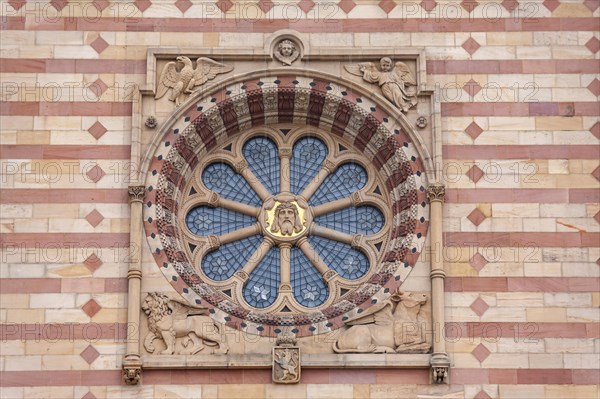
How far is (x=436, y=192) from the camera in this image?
23469 millimetres

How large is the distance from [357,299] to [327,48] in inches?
129

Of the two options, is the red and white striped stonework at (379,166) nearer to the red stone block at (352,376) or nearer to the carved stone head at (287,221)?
the red stone block at (352,376)

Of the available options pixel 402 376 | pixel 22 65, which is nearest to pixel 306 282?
pixel 402 376

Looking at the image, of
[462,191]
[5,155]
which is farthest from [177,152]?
[462,191]

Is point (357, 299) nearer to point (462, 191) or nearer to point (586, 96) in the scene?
point (462, 191)

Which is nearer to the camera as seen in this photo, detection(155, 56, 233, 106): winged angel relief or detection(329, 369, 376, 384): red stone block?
detection(329, 369, 376, 384): red stone block

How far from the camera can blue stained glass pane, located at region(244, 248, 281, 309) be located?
2365 centimetres

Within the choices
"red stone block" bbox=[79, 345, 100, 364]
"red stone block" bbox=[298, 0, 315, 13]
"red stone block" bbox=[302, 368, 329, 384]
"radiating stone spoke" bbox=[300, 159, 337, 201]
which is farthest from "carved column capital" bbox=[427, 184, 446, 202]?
"red stone block" bbox=[79, 345, 100, 364]

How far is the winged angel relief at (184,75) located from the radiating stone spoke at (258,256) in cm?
205

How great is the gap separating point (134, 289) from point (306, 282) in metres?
2.24

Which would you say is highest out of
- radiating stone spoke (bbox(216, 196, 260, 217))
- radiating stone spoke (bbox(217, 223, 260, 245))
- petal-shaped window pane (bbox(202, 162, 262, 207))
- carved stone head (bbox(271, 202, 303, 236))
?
petal-shaped window pane (bbox(202, 162, 262, 207))

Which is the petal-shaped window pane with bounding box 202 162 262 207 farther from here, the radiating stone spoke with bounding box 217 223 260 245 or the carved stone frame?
the carved stone frame

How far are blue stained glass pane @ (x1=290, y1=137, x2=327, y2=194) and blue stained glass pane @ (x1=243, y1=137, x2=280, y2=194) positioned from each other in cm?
22

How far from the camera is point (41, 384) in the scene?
2248 centimetres
